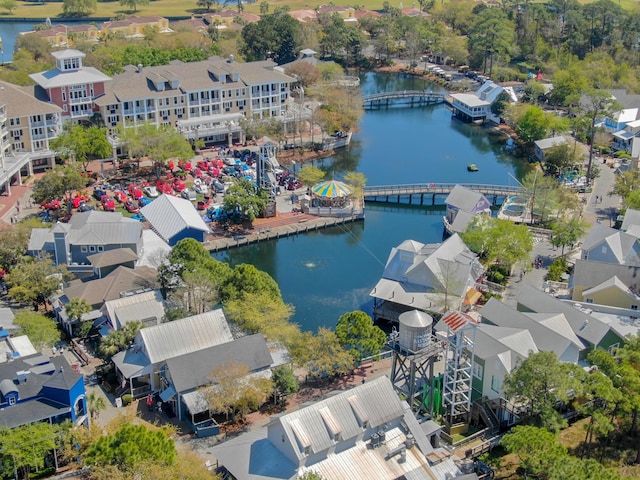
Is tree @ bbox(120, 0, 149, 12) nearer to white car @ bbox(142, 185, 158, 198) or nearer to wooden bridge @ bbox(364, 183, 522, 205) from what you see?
white car @ bbox(142, 185, 158, 198)

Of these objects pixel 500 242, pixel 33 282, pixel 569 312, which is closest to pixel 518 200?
pixel 500 242

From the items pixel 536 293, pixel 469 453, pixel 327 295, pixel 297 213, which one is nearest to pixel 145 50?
pixel 297 213

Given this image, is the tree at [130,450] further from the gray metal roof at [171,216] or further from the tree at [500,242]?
the tree at [500,242]

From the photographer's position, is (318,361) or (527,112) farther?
(527,112)

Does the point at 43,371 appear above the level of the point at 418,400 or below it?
above

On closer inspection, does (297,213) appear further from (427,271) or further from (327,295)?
(427,271)

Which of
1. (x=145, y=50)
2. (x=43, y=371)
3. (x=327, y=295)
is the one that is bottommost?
(x=327, y=295)
